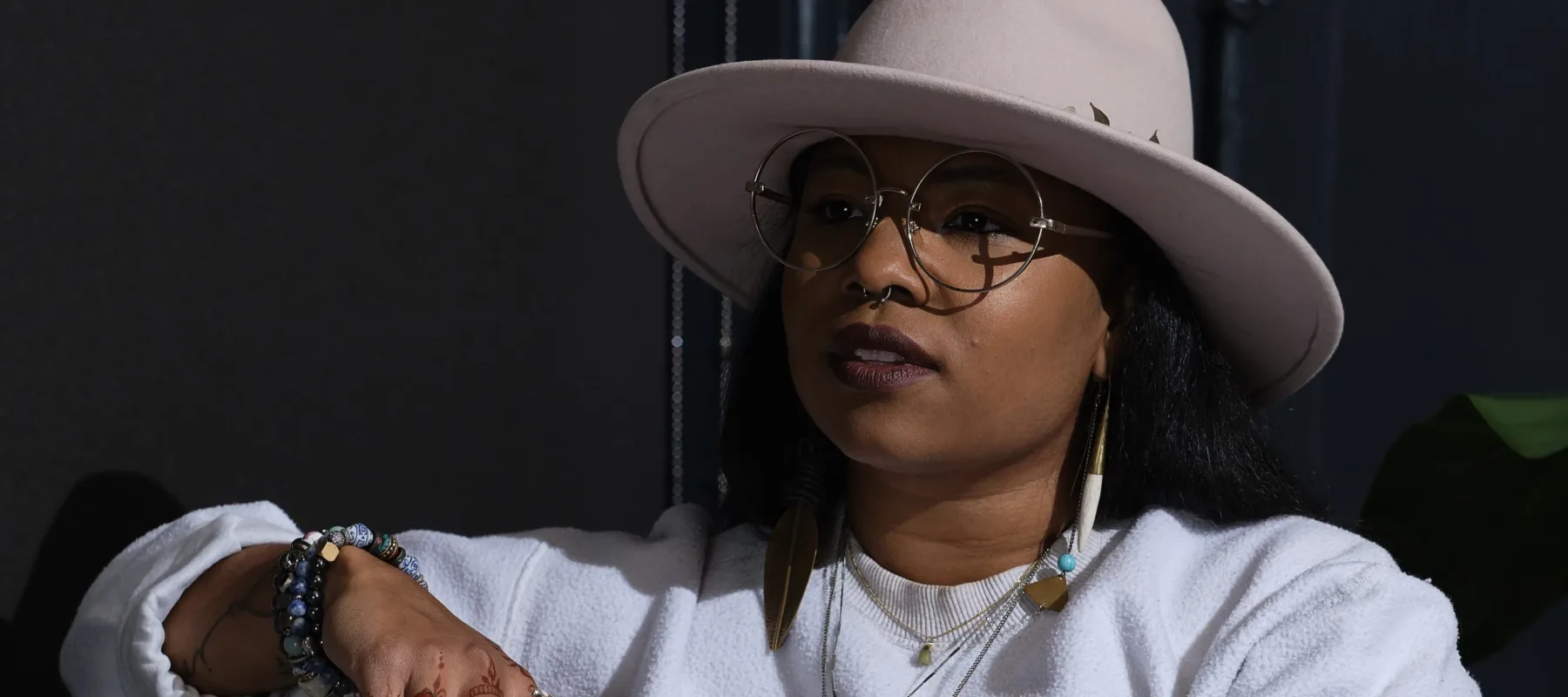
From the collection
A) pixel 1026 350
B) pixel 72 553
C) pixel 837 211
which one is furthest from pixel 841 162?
pixel 72 553

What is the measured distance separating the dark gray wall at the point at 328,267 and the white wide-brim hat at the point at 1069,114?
0.42m

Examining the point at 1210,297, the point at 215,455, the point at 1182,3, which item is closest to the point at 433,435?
the point at 215,455

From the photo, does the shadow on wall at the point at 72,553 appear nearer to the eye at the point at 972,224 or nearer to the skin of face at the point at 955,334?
the skin of face at the point at 955,334

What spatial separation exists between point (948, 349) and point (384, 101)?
2.75 feet

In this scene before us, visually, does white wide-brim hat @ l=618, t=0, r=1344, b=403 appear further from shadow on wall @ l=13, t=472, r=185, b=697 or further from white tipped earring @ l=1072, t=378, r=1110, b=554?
shadow on wall @ l=13, t=472, r=185, b=697

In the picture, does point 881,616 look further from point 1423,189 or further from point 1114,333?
point 1423,189

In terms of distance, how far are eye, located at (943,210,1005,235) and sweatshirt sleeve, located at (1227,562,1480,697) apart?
0.42 m

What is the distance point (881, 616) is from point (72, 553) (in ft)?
2.67

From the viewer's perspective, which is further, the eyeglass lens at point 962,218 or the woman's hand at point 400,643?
the eyeglass lens at point 962,218

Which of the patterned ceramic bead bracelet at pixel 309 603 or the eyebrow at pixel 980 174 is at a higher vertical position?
the eyebrow at pixel 980 174

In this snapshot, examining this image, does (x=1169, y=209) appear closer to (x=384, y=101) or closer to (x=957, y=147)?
(x=957, y=147)

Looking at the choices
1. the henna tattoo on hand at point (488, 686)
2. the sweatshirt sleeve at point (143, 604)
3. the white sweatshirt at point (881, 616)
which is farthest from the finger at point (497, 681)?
the sweatshirt sleeve at point (143, 604)

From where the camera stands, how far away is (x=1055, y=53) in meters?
1.22

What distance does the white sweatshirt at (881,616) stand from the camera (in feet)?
3.86
